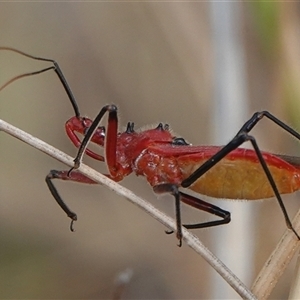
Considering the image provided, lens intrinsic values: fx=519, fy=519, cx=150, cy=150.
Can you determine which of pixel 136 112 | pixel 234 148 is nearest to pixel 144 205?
pixel 234 148

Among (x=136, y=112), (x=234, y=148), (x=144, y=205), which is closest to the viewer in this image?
(x=144, y=205)

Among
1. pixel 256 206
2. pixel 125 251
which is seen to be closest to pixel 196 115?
pixel 256 206

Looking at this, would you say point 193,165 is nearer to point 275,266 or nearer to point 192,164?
point 192,164

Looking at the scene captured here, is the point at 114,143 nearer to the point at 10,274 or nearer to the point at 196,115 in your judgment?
the point at 10,274

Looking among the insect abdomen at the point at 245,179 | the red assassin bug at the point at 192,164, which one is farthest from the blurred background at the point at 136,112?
the insect abdomen at the point at 245,179

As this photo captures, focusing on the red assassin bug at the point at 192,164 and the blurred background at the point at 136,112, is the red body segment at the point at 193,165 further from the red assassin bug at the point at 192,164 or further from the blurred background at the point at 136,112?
the blurred background at the point at 136,112

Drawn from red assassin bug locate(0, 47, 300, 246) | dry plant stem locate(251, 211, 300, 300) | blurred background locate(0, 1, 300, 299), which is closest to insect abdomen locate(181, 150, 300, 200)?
red assassin bug locate(0, 47, 300, 246)
